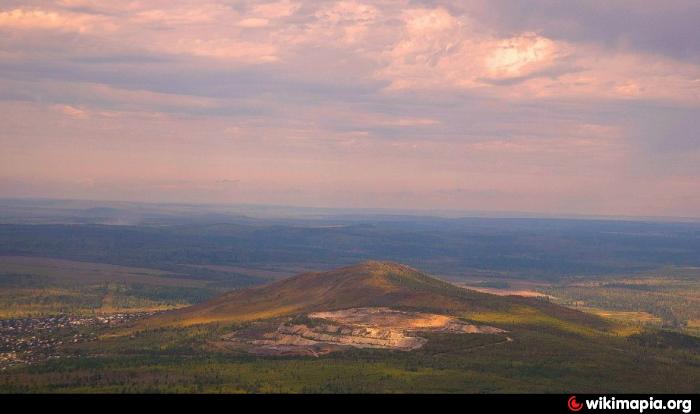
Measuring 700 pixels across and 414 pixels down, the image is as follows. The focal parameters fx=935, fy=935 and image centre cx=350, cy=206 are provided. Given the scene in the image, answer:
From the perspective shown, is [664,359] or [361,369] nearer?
[361,369]
